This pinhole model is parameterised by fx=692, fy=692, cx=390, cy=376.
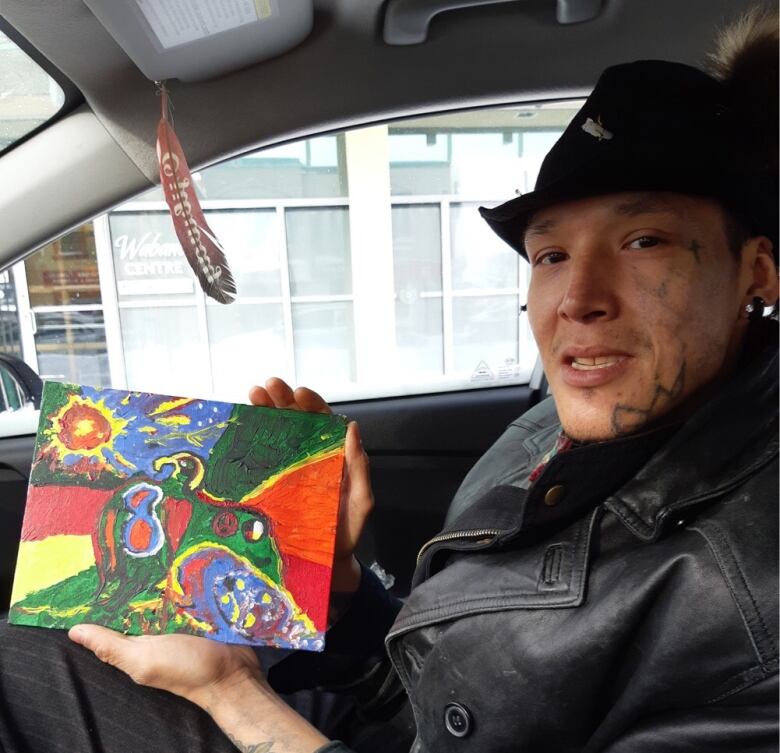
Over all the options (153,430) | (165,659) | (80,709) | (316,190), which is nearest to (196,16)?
(153,430)

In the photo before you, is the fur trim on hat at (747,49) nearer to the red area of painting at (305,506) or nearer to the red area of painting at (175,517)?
the red area of painting at (305,506)

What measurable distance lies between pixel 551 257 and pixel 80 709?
1.01 metres

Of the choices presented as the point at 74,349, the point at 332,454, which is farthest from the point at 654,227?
the point at 74,349

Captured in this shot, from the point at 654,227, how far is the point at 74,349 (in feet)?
6.74


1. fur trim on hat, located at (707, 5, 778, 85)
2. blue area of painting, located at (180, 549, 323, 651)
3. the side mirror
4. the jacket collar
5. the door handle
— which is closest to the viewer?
the jacket collar

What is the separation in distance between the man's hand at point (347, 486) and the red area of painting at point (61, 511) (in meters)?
0.31

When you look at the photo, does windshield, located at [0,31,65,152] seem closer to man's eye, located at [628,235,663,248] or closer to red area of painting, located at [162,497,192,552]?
red area of painting, located at [162,497,192,552]

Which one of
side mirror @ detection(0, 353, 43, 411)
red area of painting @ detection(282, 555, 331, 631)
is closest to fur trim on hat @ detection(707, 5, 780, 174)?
red area of painting @ detection(282, 555, 331, 631)

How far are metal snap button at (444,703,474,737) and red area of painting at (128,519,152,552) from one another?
0.52m

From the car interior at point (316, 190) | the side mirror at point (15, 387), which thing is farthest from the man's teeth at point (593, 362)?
the side mirror at point (15, 387)

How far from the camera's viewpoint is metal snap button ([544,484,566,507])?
0.89 m

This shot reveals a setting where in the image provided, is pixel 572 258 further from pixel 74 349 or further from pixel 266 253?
pixel 266 253

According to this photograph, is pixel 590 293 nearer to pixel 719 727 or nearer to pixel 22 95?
pixel 719 727

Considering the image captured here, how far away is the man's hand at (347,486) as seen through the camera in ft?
3.91
